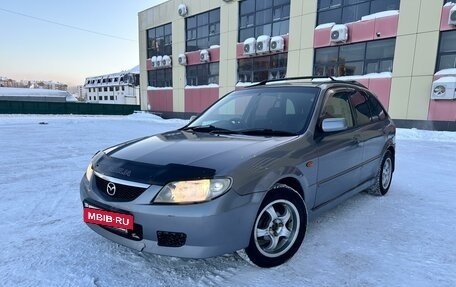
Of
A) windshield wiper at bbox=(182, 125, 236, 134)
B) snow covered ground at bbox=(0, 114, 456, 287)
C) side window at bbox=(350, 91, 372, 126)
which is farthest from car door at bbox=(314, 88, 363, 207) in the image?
windshield wiper at bbox=(182, 125, 236, 134)

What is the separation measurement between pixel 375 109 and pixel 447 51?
Result: 1102cm

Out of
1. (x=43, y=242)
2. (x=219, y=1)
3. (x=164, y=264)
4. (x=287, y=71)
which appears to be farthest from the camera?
(x=219, y=1)

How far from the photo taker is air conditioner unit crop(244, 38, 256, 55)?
1820 cm

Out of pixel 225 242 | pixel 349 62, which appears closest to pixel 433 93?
Answer: pixel 349 62

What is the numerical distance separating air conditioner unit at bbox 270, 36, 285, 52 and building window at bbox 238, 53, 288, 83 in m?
0.56

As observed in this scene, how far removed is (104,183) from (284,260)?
160 centimetres

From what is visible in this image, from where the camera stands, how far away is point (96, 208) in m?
2.35

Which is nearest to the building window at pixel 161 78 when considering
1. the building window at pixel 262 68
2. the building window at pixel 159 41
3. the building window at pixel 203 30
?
the building window at pixel 159 41

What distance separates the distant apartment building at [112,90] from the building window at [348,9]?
47347 millimetres

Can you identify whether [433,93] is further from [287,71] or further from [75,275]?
[75,275]

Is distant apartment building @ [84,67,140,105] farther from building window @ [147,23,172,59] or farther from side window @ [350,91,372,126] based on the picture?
side window @ [350,91,372,126]

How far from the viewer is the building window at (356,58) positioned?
13922 millimetres

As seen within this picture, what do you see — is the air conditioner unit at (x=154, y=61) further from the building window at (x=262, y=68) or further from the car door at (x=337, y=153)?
the car door at (x=337, y=153)

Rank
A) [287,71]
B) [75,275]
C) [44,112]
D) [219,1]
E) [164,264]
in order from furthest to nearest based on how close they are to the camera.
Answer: [44,112]
[219,1]
[287,71]
[164,264]
[75,275]
